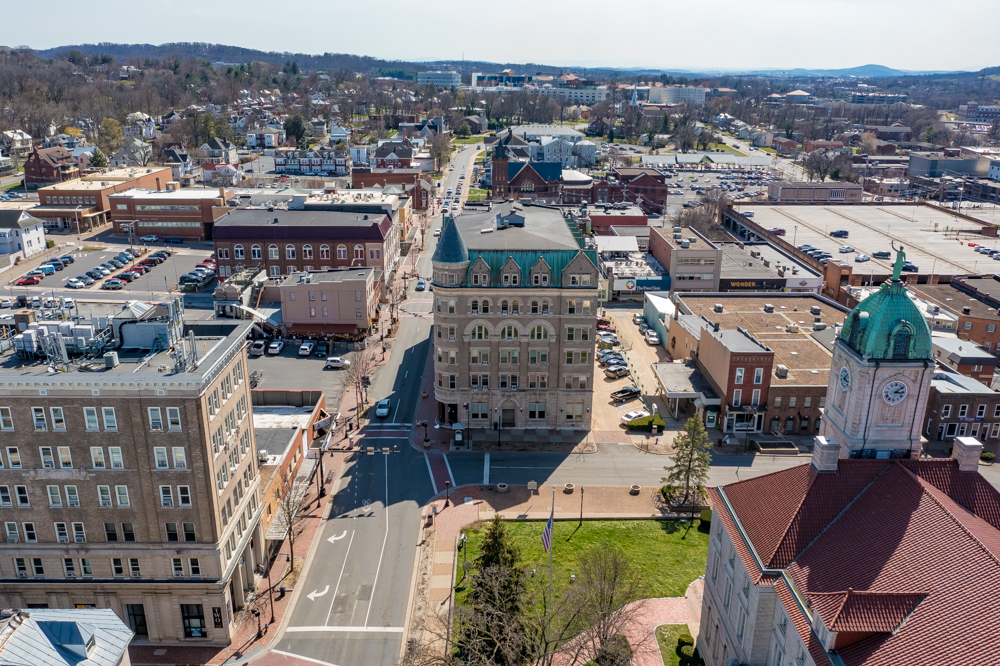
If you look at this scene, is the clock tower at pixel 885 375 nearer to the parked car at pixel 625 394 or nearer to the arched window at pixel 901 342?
the arched window at pixel 901 342

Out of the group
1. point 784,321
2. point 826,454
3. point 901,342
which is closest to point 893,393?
point 901,342

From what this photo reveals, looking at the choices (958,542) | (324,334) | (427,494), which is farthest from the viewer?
(324,334)

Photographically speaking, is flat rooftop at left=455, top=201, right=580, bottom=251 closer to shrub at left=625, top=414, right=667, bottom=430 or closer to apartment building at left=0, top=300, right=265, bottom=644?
shrub at left=625, top=414, right=667, bottom=430

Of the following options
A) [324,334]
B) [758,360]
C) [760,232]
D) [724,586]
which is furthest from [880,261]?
[724,586]

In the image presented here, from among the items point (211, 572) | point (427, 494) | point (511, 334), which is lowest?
point (427, 494)

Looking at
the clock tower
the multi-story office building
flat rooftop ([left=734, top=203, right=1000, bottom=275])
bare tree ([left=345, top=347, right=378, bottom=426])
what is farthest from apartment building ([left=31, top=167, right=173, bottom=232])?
the clock tower

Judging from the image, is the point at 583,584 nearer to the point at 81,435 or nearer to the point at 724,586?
the point at 724,586
